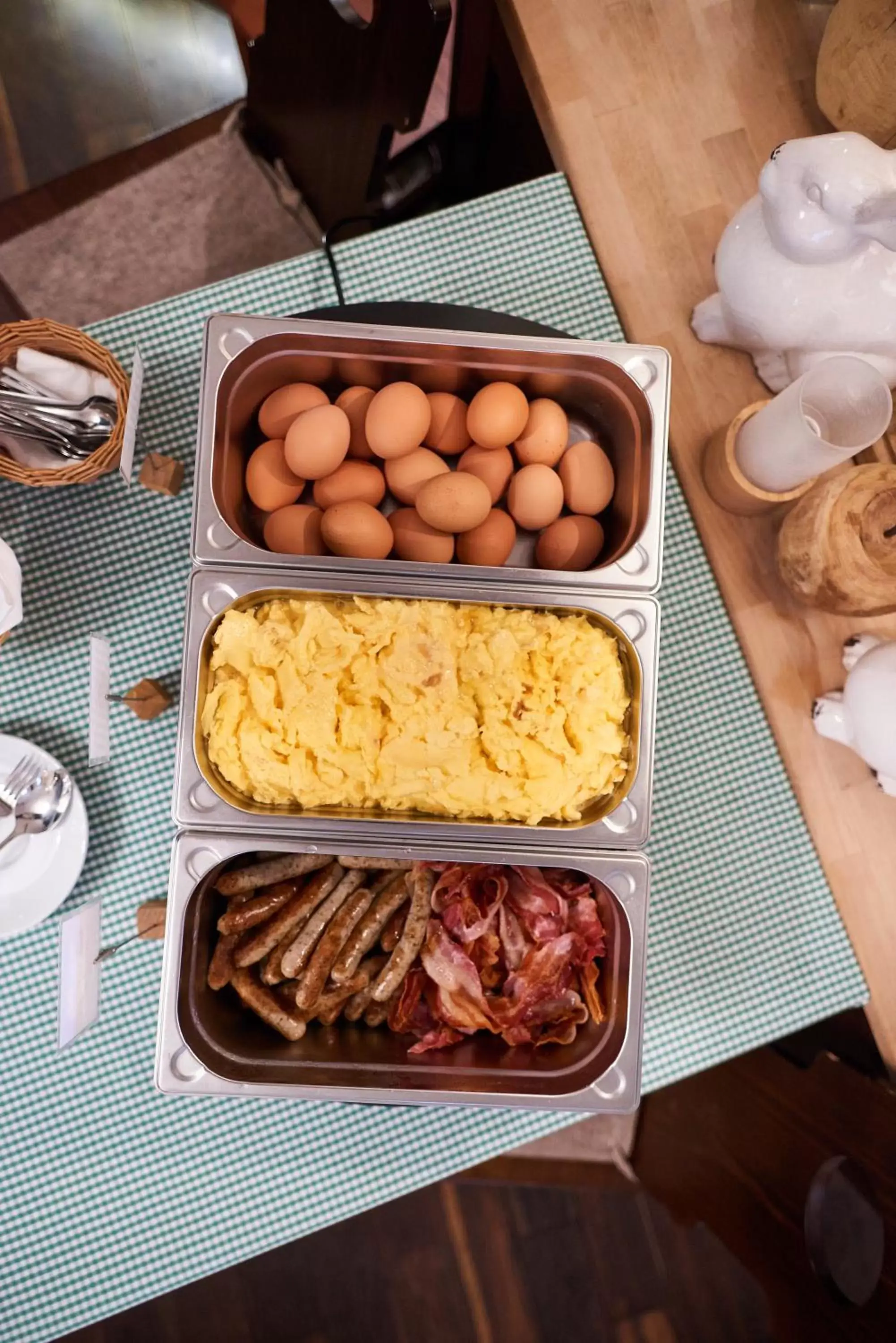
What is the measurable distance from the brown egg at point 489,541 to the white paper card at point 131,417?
521 mm

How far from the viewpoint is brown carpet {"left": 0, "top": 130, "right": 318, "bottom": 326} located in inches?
88.0

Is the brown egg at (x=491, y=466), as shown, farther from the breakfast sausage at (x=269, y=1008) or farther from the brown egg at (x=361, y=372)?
the breakfast sausage at (x=269, y=1008)

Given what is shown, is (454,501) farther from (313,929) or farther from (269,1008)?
(269,1008)

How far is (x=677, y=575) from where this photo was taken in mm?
1519

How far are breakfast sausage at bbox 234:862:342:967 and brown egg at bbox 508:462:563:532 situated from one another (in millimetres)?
641

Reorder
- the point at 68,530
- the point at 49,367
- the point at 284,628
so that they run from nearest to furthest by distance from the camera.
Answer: the point at 284,628 < the point at 49,367 < the point at 68,530

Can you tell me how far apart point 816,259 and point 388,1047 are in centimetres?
131

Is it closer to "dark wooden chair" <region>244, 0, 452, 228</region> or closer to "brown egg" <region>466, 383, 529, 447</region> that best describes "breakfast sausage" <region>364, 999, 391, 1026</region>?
"brown egg" <region>466, 383, 529, 447</region>

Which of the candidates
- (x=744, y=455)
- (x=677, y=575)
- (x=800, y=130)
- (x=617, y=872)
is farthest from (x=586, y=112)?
(x=617, y=872)

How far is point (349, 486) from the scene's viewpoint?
130 cm

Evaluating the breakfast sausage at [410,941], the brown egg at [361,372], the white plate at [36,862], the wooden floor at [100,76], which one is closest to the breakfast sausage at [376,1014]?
the breakfast sausage at [410,941]

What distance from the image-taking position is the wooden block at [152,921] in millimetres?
1341

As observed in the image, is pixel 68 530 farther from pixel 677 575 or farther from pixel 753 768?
pixel 753 768

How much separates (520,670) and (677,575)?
0.46 metres
